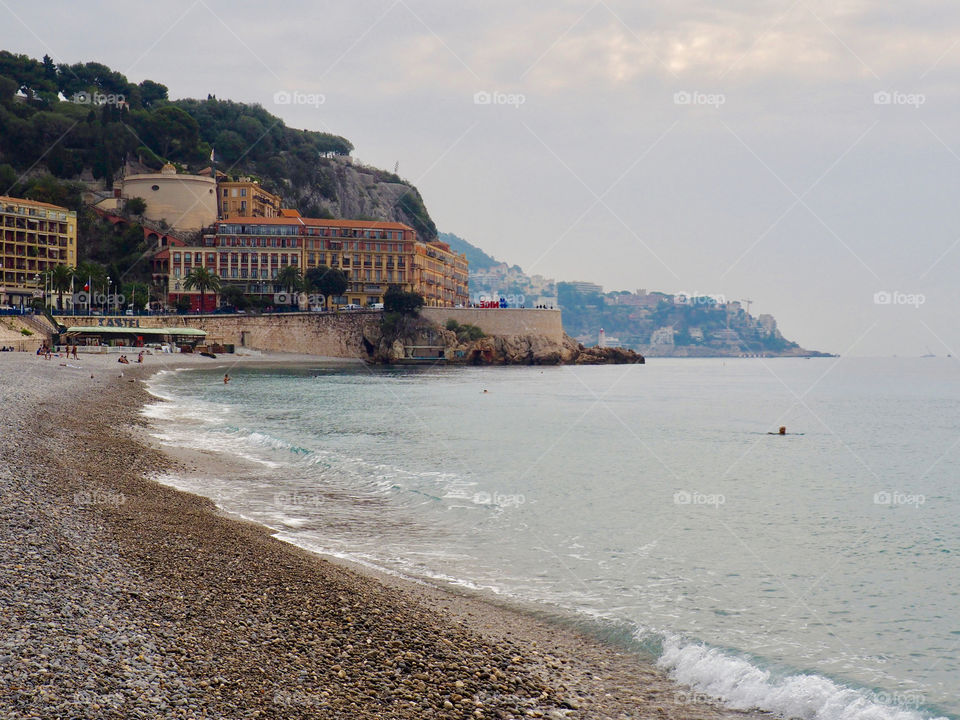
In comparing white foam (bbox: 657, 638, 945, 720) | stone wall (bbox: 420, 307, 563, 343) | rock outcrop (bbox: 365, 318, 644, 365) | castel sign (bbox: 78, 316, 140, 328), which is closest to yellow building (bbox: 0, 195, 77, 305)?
castel sign (bbox: 78, 316, 140, 328)

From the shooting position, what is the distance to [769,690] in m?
9.41

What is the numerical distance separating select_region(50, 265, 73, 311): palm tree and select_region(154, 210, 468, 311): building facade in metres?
19.6

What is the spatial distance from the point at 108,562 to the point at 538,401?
5269 centimetres

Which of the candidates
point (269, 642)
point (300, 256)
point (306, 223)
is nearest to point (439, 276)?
point (306, 223)

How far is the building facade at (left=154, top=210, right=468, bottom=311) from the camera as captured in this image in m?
131

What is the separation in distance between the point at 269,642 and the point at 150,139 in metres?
172

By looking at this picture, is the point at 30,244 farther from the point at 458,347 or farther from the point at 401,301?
the point at 458,347

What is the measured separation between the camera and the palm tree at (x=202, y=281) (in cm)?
12181

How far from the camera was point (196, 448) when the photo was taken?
1064 inches

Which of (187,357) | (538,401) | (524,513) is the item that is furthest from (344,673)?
(187,357)

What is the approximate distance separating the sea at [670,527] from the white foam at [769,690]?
0.10ft

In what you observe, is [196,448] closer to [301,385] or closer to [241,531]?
[241,531]

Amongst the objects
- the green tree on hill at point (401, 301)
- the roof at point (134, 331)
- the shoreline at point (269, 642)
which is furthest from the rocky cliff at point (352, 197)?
the shoreline at point (269, 642)

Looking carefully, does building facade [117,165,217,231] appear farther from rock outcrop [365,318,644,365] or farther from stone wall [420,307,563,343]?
stone wall [420,307,563,343]
